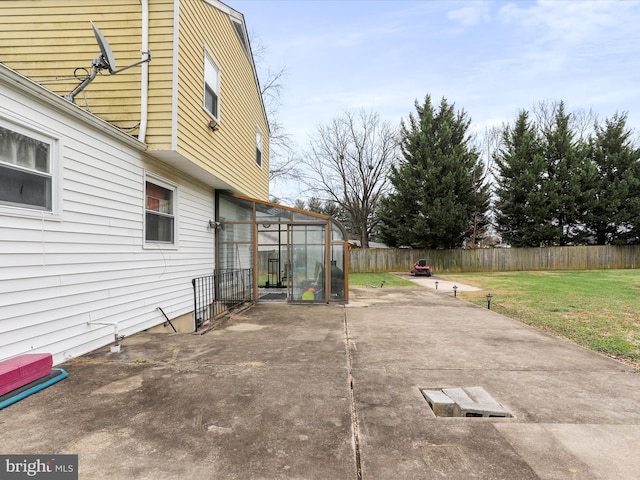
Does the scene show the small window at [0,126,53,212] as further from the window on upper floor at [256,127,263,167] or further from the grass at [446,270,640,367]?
the window on upper floor at [256,127,263,167]

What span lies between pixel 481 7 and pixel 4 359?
12397mm

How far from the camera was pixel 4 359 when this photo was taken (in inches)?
119

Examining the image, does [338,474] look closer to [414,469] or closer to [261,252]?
[414,469]

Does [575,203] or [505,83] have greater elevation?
[505,83]

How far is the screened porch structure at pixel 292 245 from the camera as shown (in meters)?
8.16

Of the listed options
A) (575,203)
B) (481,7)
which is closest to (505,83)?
(481,7)

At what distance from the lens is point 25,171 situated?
3305 millimetres

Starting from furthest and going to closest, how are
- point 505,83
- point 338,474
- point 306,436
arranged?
point 505,83
point 306,436
point 338,474

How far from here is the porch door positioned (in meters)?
8.16

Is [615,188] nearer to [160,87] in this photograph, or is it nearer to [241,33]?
[241,33]

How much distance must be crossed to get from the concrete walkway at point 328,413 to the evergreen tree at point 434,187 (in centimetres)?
1736

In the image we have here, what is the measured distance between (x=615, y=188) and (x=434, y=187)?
42.3 feet

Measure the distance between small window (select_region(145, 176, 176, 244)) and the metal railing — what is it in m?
1.68

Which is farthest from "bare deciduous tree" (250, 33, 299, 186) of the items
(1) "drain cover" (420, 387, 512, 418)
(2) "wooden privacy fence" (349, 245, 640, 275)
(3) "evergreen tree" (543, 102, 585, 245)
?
(3) "evergreen tree" (543, 102, 585, 245)
